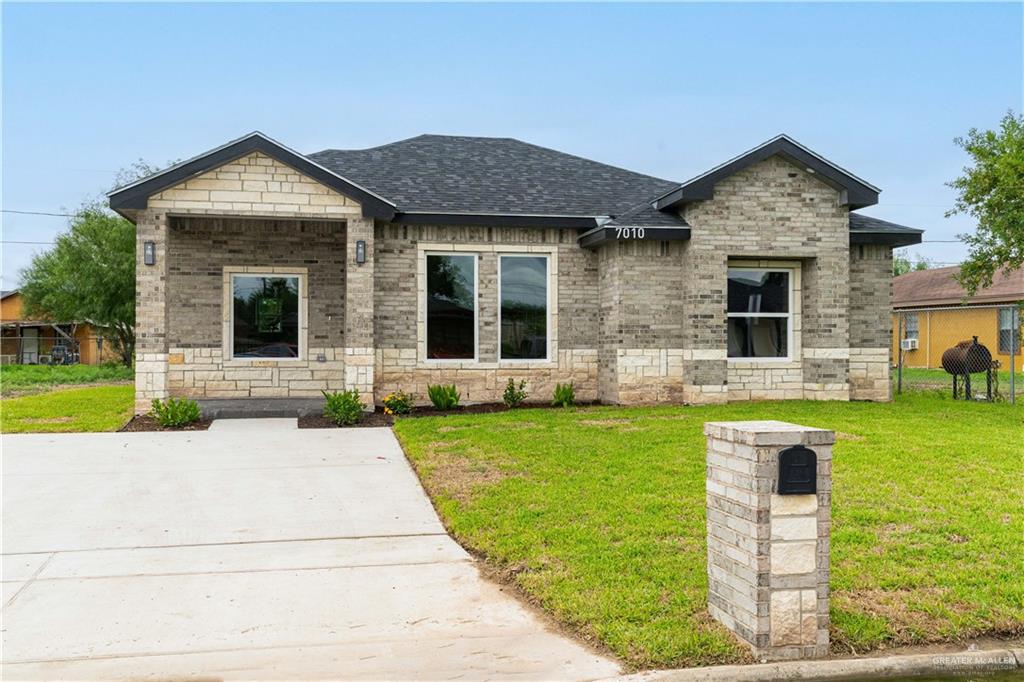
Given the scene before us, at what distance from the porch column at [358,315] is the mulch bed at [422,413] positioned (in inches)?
25.0

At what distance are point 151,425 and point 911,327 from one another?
3051 centimetres

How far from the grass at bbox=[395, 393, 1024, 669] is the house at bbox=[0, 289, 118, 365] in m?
35.0

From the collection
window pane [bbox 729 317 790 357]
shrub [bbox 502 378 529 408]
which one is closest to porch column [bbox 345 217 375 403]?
shrub [bbox 502 378 529 408]

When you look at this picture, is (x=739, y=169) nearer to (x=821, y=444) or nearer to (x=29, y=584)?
(x=821, y=444)

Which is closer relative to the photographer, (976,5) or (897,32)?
(976,5)

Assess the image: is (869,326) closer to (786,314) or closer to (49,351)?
(786,314)

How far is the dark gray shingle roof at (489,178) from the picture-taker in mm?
14875

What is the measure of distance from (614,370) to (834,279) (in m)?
4.33

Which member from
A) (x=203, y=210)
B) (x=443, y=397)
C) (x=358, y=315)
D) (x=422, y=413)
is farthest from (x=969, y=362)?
A: (x=203, y=210)

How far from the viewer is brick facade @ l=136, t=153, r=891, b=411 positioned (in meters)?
13.9

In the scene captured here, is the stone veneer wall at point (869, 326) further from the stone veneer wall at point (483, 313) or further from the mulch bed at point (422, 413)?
the mulch bed at point (422, 413)

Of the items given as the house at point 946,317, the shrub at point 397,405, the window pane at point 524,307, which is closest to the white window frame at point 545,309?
the window pane at point 524,307

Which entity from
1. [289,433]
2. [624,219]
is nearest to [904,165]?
[624,219]

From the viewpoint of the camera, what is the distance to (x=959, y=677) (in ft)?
13.4
